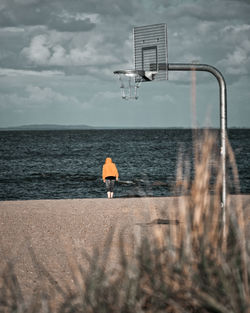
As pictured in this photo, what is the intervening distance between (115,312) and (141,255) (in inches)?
21.3

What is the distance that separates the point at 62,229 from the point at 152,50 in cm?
428

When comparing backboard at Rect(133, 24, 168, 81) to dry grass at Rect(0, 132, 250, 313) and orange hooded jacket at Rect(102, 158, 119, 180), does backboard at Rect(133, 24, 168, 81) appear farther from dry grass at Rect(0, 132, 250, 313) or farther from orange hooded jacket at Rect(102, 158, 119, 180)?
orange hooded jacket at Rect(102, 158, 119, 180)

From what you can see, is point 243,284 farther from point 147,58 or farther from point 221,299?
point 147,58

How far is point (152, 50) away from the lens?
6.14 meters

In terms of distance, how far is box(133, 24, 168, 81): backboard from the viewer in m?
5.82

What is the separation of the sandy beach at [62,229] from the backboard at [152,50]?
1988 mm

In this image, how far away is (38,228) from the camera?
8.54 m

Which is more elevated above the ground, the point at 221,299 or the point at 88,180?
the point at 221,299

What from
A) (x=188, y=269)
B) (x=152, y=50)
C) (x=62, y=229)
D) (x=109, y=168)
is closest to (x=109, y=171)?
(x=109, y=168)

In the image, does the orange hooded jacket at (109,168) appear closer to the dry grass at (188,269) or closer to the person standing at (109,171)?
the person standing at (109,171)

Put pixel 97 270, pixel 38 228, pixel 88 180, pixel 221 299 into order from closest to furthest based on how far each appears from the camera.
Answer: pixel 221 299
pixel 97 270
pixel 38 228
pixel 88 180

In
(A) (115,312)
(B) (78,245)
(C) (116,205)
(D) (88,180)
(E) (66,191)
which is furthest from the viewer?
(D) (88,180)

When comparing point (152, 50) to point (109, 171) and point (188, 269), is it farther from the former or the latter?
point (109, 171)

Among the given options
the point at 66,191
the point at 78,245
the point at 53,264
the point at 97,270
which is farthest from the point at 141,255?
the point at 66,191
